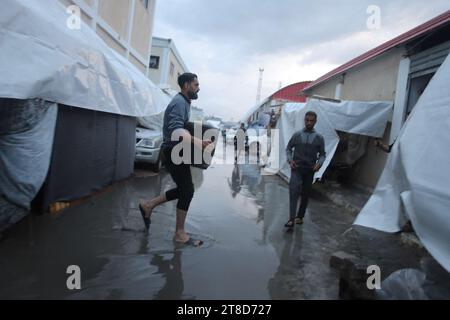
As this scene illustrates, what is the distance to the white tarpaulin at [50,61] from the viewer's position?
3.49 metres

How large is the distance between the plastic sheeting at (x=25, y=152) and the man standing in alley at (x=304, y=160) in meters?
3.57

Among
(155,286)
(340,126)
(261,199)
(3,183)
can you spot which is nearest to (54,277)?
(155,286)

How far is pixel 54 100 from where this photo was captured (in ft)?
14.0

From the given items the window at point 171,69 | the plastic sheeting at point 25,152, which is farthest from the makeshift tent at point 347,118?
the window at point 171,69

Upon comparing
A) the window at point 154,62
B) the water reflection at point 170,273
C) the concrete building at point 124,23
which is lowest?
the water reflection at point 170,273

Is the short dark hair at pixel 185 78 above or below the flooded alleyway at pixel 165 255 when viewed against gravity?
above

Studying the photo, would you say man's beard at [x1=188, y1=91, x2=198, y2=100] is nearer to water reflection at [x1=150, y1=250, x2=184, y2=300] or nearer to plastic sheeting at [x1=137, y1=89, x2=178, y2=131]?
water reflection at [x1=150, y1=250, x2=184, y2=300]

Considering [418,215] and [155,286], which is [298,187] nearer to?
[418,215]

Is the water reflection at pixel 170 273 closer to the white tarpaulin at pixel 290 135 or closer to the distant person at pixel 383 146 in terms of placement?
the distant person at pixel 383 146

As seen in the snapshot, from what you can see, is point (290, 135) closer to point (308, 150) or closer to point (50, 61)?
point (308, 150)

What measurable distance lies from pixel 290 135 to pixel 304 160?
19.1 feet

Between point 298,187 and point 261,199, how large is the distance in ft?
8.01

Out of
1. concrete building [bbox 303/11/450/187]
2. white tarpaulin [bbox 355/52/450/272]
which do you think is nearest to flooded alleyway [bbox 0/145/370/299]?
white tarpaulin [bbox 355/52/450/272]

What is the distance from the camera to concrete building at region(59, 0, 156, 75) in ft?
31.3
